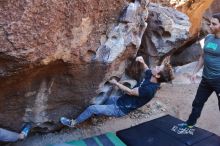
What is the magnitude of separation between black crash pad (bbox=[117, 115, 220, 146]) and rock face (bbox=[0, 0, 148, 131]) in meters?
0.69

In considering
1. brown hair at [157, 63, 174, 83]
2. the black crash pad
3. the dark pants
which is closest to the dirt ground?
the black crash pad

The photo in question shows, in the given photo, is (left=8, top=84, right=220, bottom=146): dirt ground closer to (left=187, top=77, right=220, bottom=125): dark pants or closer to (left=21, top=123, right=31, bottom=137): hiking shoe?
(left=21, top=123, right=31, bottom=137): hiking shoe

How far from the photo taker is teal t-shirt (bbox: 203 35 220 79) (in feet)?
10.8

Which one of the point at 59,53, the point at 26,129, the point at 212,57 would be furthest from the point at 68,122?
the point at 212,57

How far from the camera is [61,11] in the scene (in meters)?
3.09

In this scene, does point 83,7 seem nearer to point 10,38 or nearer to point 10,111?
point 10,38

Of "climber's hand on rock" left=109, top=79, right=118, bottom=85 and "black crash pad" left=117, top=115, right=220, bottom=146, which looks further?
"climber's hand on rock" left=109, top=79, right=118, bottom=85

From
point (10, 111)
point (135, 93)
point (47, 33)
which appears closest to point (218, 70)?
point (135, 93)

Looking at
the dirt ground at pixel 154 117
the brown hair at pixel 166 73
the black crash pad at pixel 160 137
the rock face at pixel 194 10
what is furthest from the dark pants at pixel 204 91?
the rock face at pixel 194 10

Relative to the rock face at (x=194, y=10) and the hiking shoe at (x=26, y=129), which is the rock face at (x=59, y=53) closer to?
the hiking shoe at (x=26, y=129)

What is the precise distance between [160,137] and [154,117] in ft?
2.70

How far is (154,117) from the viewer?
4648mm

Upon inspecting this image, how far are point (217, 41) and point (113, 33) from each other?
1201mm

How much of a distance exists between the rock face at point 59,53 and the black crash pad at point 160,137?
0.69m
